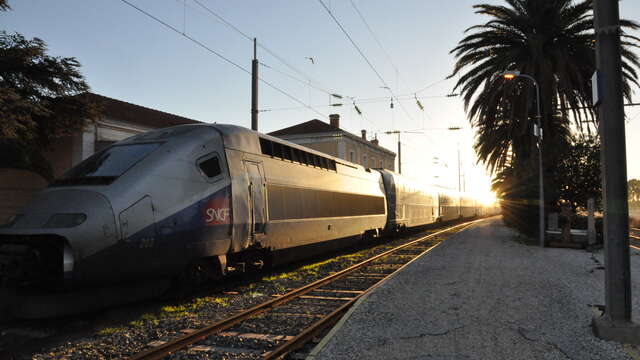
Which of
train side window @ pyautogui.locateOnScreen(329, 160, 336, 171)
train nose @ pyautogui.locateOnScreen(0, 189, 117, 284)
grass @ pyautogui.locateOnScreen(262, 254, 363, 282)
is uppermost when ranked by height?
train side window @ pyautogui.locateOnScreen(329, 160, 336, 171)

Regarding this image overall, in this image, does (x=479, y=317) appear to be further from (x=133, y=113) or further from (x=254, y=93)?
(x=133, y=113)

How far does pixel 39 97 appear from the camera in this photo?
1917 centimetres

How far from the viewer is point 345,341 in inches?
213

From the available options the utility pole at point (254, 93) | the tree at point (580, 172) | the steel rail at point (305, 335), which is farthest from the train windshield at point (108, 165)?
the tree at point (580, 172)

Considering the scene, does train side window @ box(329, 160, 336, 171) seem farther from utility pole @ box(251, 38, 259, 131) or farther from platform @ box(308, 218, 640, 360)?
platform @ box(308, 218, 640, 360)

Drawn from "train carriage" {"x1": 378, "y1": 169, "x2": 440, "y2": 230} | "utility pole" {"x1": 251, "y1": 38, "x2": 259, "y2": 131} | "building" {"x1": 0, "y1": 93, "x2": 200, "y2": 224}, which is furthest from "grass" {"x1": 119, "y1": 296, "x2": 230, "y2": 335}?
"building" {"x1": 0, "y1": 93, "x2": 200, "y2": 224}

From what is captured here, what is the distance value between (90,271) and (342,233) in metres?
9.10

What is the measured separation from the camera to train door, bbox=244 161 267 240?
8.88 metres

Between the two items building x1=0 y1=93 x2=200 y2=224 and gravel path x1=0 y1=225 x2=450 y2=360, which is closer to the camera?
gravel path x1=0 y1=225 x2=450 y2=360

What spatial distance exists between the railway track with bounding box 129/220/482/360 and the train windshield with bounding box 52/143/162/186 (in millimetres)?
2756

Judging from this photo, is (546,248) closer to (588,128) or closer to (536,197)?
(536,197)

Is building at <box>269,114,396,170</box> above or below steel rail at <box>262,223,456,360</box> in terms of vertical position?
above

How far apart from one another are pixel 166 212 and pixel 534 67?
1812 centimetres

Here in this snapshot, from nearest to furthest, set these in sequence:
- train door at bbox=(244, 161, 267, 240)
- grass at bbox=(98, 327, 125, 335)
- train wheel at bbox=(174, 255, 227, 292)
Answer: grass at bbox=(98, 327, 125, 335) → train wheel at bbox=(174, 255, 227, 292) → train door at bbox=(244, 161, 267, 240)
